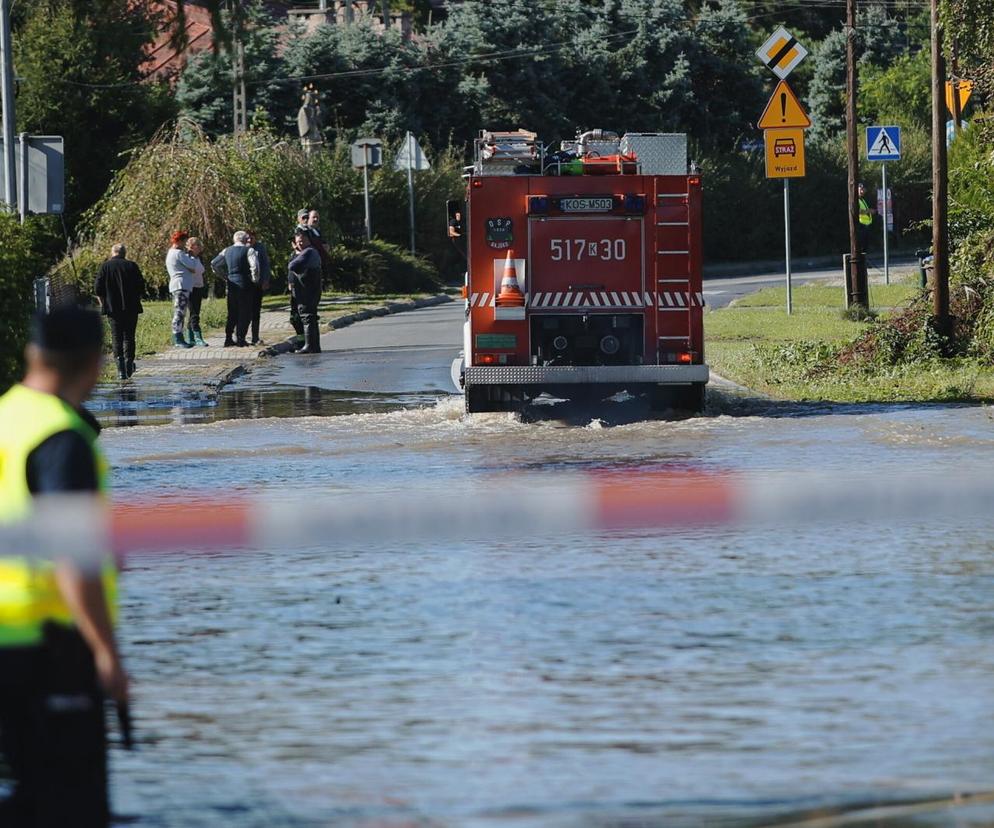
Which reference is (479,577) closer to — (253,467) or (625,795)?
(625,795)

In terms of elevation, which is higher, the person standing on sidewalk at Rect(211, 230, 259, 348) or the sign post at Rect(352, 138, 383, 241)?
the sign post at Rect(352, 138, 383, 241)

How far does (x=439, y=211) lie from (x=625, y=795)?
154 ft

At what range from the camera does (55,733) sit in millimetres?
4988

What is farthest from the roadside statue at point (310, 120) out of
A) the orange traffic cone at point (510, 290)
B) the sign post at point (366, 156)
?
the orange traffic cone at point (510, 290)

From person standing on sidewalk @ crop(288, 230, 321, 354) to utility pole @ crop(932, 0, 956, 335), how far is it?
367 inches

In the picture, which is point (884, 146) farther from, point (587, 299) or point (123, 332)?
point (587, 299)

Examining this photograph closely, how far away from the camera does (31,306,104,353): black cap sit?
17.4 ft

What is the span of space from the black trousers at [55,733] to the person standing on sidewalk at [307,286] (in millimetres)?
23539

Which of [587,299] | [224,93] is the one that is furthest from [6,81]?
[224,93]

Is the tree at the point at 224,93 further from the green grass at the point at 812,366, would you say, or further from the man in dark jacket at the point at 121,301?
the man in dark jacket at the point at 121,301

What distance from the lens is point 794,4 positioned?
86.8 m

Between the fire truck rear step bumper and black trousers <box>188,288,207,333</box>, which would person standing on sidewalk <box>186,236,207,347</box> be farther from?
the fire truck rear step bumper

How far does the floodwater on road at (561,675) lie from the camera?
642cm

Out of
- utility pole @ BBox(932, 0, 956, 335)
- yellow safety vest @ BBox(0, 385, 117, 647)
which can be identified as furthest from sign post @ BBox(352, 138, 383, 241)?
yellow safety vest @ BBox(0, 385, 117, 647)
